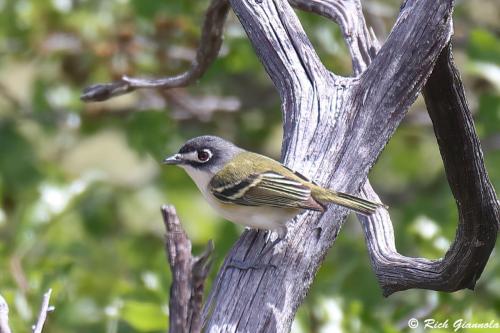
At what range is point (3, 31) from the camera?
5816 mm

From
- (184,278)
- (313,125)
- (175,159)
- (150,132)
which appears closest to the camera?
(184,278)

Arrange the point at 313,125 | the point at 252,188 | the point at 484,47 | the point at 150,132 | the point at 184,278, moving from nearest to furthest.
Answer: the point at 184,278 → the point at 313,125 → the point at 252,188 → the point at 484,47 → the point at 150,132

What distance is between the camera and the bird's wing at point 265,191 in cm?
302

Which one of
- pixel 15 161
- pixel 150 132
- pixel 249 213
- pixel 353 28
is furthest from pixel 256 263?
pixel 15 161

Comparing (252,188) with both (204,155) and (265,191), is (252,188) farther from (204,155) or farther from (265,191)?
(204,155)

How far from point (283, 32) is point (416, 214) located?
2.58 m

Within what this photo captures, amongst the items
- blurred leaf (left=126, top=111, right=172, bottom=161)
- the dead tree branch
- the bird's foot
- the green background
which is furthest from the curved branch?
blurred leaf (left=126, top=111, right=172, bottom=161)

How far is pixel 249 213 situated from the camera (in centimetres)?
333

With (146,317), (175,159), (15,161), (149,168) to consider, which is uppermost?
(175,159)

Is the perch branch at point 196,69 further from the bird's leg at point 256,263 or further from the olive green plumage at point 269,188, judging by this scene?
the bird's leg at point 256,263

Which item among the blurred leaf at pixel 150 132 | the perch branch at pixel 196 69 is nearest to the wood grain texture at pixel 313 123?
the perch branch at pixel 196 69

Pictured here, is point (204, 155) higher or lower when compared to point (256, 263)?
lower


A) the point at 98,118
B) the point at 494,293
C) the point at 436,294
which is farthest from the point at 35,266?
the point at 494,293

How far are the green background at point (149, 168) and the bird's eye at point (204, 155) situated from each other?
63cm
